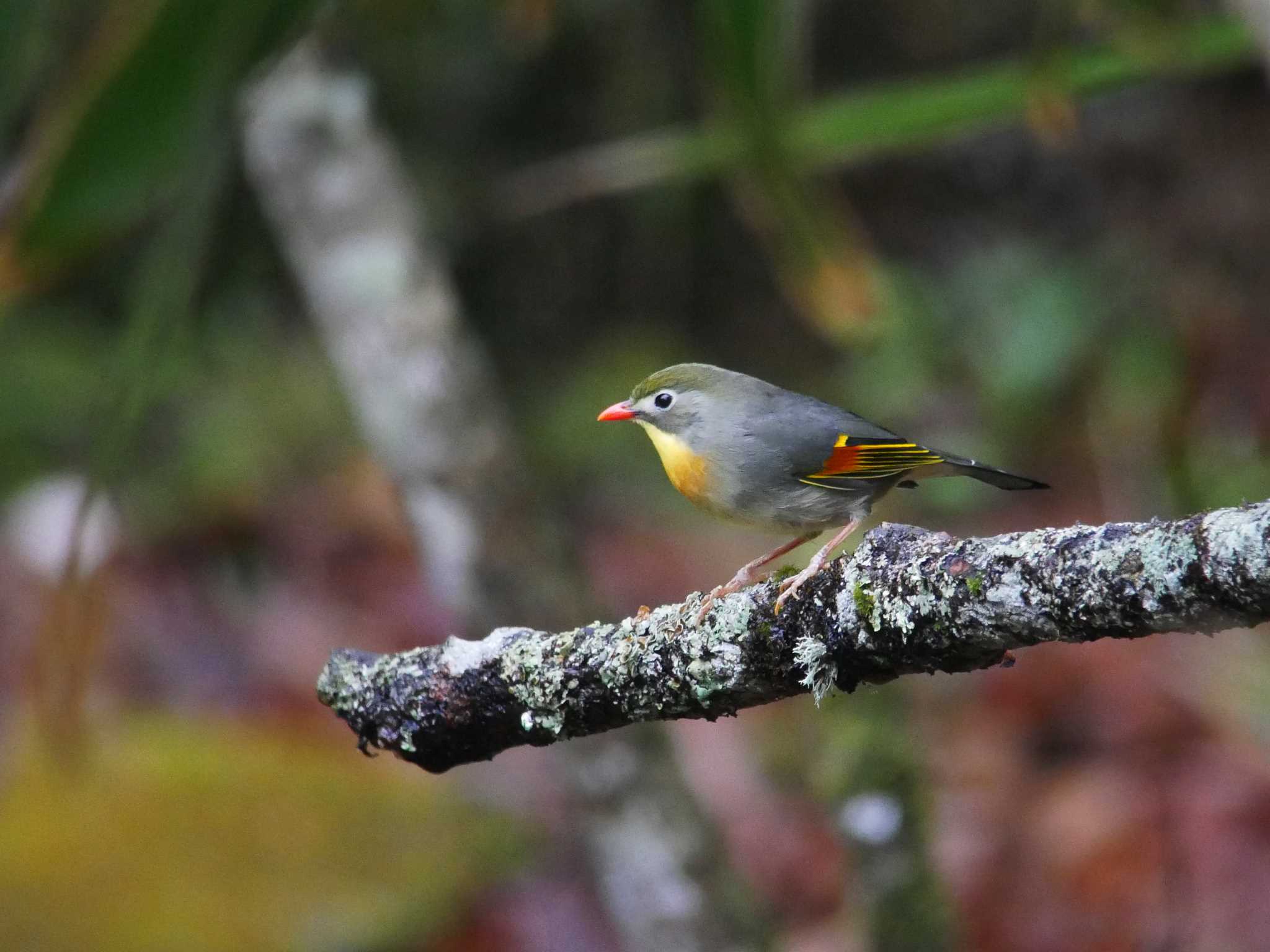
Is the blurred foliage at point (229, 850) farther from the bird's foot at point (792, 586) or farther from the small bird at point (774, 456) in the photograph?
the bird's foot at point (792, 586)

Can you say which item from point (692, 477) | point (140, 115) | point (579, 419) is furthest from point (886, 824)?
point (579, 419)

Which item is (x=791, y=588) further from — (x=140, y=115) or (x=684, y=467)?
(x=140, y=115)

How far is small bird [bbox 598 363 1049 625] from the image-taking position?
3061mm

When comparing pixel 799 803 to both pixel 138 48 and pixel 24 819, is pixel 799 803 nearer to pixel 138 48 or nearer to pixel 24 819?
pixel 24 819

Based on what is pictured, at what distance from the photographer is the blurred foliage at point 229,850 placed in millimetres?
5461

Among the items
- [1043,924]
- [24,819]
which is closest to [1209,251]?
[1043,924]

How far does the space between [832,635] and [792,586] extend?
155 mm

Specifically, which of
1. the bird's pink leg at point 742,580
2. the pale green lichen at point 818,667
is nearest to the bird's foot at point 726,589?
the bird's pink leg at point 742,580

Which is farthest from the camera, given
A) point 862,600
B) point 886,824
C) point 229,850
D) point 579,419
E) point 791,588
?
point 579,419

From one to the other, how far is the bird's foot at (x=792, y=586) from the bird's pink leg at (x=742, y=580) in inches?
6.3

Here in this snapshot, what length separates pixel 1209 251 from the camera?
400 inches

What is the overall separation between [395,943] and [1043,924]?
2766mm

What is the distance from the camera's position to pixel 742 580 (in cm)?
287

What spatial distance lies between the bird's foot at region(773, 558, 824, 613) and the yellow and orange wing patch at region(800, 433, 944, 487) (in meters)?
0.86
